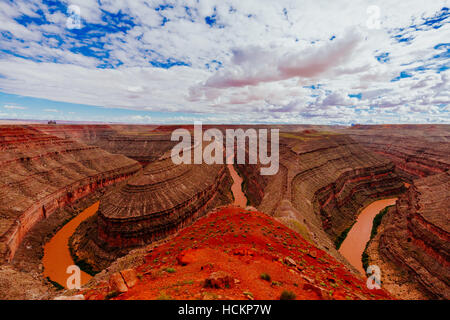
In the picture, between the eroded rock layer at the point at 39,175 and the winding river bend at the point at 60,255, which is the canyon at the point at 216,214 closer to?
the eroded rock layer at the point at 39,175

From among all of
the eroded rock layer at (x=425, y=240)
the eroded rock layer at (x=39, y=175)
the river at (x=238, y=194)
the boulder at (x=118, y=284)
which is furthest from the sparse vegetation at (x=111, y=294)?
the river at (x=238, y=194)

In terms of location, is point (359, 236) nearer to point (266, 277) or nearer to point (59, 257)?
point (266, 277)

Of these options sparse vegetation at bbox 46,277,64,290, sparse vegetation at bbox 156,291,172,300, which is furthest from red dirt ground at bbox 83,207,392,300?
sparse vegetation at bbox 46,277,64,290

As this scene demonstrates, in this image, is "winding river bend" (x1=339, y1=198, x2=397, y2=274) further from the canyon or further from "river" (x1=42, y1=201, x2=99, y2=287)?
"river" (x1=42, y1=201, x2=99, y2=287)

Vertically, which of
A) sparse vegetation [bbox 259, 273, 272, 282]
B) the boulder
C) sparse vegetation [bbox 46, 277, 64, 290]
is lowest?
sparse vegetation [bbox 46, 277, 64, 290]

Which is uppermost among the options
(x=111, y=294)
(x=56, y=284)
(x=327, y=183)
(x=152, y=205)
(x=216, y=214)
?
(x=111, y=294)

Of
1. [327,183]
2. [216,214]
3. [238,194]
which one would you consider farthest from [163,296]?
[238,194]

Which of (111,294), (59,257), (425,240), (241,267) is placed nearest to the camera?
(111,294)
